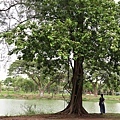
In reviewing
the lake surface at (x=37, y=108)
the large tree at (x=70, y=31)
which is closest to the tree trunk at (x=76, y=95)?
the large tree at (x=70, y=31)

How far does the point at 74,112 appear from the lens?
14.9 meters

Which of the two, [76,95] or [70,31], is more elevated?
[70,31]

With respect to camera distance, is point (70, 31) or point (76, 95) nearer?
point (70, 31)

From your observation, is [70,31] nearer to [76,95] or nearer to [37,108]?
[76,95]

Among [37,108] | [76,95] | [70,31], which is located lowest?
[37,108]

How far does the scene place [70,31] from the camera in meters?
12.5

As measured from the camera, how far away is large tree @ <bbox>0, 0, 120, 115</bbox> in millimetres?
11938

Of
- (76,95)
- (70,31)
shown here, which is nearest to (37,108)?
(76,95)

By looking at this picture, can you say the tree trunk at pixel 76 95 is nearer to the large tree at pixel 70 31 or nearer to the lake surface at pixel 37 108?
the large tree at pixel 70 31

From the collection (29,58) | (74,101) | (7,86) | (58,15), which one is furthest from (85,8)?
(7,86)

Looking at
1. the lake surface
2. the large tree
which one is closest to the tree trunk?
the large tree

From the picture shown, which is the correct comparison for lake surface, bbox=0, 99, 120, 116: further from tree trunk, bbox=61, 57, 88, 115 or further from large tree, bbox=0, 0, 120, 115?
large tree, bbox=0, 0, 120, 115

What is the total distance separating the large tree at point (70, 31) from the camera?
1194 cm

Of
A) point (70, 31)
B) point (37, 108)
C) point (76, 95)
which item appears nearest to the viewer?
point (70, 31)
